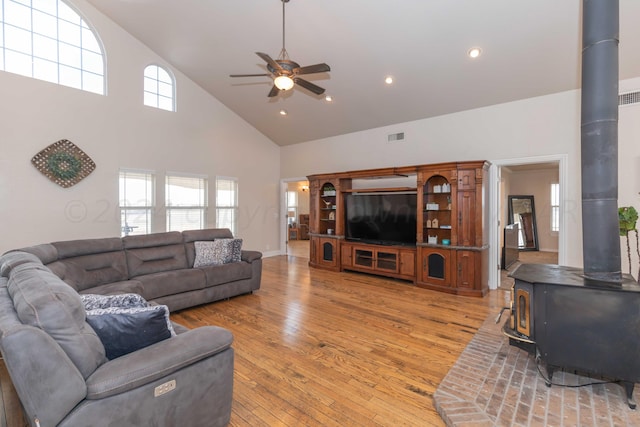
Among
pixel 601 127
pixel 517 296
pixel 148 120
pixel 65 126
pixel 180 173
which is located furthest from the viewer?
pixel 180 173

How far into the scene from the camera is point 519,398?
2186 mm

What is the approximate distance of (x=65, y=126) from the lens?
485 centimetres

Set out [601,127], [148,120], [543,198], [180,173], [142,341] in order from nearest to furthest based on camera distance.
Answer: [142,341]
[601,127]
[148,120]
[180,173]
[543,198]

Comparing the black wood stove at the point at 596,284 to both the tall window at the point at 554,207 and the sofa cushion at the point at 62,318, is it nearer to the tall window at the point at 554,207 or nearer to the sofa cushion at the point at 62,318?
the sofa cushion at the point at 62,318

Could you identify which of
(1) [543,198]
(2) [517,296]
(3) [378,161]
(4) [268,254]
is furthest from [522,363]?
(1) [543,198]

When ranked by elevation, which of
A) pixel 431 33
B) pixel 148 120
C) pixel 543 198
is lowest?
pixel 543 198

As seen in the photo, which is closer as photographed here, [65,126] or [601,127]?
[601,127]

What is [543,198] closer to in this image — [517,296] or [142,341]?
[517,296]

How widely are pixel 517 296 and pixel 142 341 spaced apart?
2927mm

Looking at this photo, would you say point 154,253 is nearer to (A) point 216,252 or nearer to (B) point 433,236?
(A) point 216,252

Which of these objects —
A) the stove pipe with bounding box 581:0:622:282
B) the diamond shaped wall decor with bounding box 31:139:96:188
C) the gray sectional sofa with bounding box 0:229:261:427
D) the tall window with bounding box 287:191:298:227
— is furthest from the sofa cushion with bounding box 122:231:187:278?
the tall window with bounding box 287:191:298:227

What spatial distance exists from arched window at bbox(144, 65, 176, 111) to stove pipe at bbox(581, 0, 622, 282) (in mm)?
6591

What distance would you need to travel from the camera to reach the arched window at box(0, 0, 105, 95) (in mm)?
4402

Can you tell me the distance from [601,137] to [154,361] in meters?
3.50
